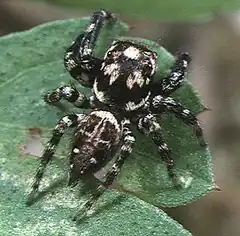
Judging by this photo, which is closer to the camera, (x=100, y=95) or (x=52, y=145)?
(x=52, y=145)

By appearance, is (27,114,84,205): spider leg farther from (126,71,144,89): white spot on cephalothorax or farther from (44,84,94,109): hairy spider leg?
(126,71,144,89): white spot on cephalothorax

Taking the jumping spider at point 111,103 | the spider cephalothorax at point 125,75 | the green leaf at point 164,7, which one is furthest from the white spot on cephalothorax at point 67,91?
the green leaf at point 164,7

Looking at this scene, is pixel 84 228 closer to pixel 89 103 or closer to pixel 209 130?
pixel 89 103

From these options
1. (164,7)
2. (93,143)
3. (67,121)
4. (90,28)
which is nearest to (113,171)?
(93,143)

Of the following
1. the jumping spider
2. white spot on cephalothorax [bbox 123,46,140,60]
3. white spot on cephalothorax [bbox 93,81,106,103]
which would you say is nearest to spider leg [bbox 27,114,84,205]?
the jumping spider

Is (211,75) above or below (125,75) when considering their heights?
below

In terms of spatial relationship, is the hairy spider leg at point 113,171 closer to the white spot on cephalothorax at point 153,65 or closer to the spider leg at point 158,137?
the spider leg at point 158,137

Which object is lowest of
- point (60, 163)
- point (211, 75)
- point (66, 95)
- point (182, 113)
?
point (211, 75)

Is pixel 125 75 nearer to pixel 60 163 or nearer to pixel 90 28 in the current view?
pixel 90 28
